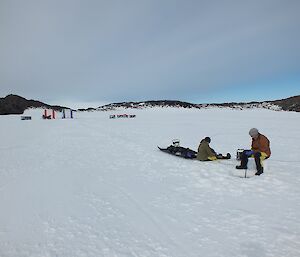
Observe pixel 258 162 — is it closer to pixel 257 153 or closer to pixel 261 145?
pixel 257 153

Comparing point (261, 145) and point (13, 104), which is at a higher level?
point (13, 104)

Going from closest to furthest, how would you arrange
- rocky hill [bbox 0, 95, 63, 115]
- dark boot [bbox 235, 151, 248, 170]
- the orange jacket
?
dark boot [bbox 235, 151, 248, 170] < the orange jacket < rocky hill [bbox 0, 95, 63, 115]

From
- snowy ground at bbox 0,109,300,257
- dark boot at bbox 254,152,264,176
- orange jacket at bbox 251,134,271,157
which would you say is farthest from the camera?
orange jacket at bbox 251,134,271,157

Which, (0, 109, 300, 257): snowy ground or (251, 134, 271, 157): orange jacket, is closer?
(0, 109, 300, 257): snowy ground

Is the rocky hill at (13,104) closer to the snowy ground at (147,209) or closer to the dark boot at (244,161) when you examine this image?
the snowy ground at (147,209)

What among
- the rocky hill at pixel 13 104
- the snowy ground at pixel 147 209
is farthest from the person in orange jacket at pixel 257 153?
the rocky hill at pixel 13 104

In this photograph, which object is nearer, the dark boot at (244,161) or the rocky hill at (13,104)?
the dark boot at (244,161)

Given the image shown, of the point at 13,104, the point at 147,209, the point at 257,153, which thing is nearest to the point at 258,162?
the point at 257,153

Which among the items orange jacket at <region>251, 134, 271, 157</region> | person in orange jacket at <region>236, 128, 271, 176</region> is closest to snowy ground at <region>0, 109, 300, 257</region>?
person in orange jacket at <region>236, 128, 271, 176</region>

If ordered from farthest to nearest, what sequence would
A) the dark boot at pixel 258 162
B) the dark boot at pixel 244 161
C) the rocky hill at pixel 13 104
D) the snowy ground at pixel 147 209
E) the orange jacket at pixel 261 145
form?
the rocky hill at pixel 13 104 < the orange jacket at pixel 261 145 < the dark boot at pixel 244 161 < the dark boot at pixel 258 162 < the snowy ground at pixel 147 209

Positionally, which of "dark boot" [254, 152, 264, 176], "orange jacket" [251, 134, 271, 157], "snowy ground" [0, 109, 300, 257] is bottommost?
"snowy ground" [0, 109, 300, 257]

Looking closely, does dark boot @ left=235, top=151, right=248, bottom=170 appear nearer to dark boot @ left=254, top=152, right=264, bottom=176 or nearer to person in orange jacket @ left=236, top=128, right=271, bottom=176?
person in orange jacket @ left=236, top=128, right=271, bottom=176

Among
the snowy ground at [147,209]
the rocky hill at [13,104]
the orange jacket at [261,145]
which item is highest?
the rocky hill at [13,104]

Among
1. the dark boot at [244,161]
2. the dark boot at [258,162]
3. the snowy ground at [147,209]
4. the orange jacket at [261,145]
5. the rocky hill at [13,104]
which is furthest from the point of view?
the rocky hill at [13,104]
